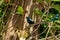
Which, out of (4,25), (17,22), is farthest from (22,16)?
(4,25)

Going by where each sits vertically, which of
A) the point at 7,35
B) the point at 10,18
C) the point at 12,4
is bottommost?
the point at 7,35

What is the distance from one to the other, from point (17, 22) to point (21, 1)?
19 cm

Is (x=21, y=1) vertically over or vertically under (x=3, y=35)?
over

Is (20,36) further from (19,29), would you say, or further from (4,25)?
(4,25)

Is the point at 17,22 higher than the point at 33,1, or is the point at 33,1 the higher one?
the point at 33,1

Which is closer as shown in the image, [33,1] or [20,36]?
[20,36]

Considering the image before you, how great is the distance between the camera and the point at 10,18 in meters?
1.98

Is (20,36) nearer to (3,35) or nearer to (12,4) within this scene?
(3,35)

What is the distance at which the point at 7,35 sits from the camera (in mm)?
1955

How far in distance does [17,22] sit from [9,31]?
0.11m

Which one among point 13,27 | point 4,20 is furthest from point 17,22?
point 4,20

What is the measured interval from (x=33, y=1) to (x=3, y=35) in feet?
1.32

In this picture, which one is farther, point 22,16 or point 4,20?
point 4,20

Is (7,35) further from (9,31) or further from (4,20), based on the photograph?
(4,20)
